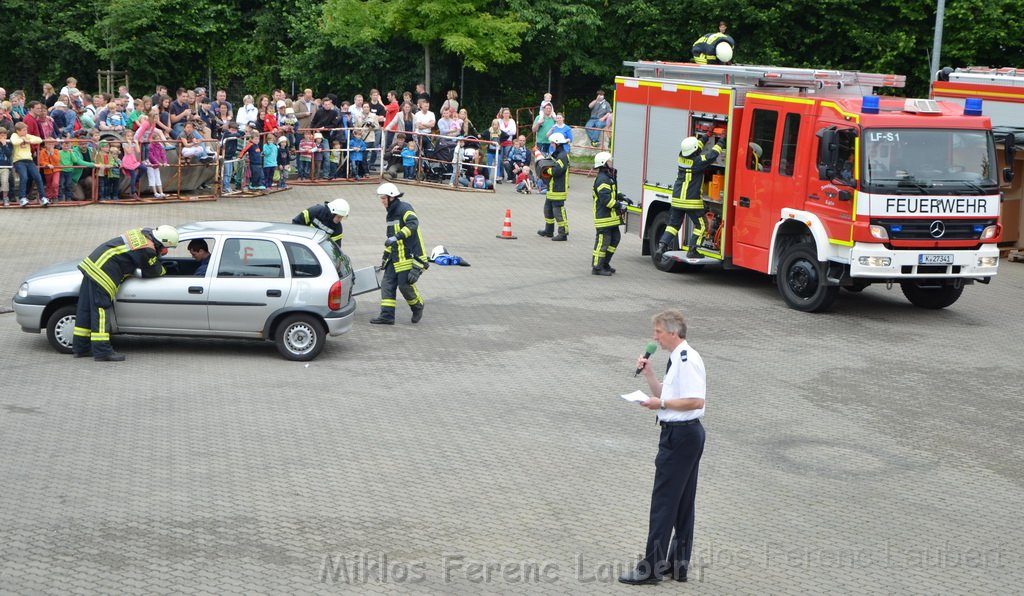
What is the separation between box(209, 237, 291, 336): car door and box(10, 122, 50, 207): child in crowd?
9738 mm

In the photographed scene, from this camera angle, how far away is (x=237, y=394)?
1192 centimetres

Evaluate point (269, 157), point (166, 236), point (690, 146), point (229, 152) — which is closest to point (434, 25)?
point (269, 157)

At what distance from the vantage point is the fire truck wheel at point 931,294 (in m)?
16.7

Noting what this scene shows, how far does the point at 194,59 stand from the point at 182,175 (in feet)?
55.0

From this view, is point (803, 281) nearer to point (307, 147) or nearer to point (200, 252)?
point (200, 252)

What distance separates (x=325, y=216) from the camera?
1515cm

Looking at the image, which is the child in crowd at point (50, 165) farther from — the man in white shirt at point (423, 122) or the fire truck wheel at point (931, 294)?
the fire truck wheel at point (931, 294)

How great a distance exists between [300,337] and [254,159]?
40.9 ft

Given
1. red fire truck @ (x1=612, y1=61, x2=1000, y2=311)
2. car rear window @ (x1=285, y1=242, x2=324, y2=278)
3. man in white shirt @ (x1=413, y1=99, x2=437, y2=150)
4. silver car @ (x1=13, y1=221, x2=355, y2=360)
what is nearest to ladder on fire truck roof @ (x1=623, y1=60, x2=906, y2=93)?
red fire truck @ (x1=612, y1=61, x2=1000, y2=311)

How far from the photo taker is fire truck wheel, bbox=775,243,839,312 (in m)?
16.1

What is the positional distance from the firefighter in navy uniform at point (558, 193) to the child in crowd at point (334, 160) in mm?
6627

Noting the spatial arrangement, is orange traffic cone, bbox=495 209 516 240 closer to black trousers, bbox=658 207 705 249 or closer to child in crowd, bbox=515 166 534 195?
black trousers, bbox=658 207 705 249

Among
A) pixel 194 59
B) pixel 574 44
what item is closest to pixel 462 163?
pixel 574 44

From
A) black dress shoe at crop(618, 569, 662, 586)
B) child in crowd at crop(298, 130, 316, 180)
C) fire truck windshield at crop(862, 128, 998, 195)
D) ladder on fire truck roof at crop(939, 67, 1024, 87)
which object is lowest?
→ black dress shoe at crop(618, 569, 662, 586)
